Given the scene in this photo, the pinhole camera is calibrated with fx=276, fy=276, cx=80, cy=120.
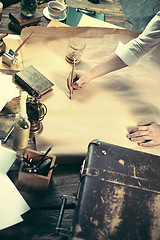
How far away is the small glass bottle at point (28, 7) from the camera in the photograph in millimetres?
1677

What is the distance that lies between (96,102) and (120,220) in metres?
0.77

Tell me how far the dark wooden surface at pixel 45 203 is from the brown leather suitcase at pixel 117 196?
164 mm

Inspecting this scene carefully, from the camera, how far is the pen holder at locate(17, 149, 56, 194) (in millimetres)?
1025

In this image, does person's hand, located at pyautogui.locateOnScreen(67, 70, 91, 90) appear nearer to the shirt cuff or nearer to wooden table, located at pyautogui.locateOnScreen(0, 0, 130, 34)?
the shirt cuff

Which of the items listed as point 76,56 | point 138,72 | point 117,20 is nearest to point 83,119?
point 76,56

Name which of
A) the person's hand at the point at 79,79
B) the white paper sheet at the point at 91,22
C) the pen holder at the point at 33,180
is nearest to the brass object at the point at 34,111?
the pen holder at the point at 33,180

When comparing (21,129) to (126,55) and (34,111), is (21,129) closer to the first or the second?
(34,111)

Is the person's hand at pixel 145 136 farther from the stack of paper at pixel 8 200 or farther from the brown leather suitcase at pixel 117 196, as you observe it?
the stack of paper at pixel 8 200

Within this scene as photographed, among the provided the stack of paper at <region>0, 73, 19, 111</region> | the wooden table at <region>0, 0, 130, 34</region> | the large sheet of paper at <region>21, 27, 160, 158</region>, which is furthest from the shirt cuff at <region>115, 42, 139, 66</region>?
the stack of paper at <region>0, 73, 19, 111</region>

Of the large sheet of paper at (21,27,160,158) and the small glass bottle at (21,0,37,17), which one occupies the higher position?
the small glass bottle at (21,0,37,17)

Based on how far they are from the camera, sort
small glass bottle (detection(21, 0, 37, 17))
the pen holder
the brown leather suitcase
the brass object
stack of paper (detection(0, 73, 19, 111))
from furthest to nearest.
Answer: small glass bottle (detection(21, 0, 37, 17)) → stack of paper (detection(0, 73, 19, 111)) → the brass object → the pen holder → the brown leather suitcase

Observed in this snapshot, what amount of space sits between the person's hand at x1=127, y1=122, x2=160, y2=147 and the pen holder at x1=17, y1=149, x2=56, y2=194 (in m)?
0.54

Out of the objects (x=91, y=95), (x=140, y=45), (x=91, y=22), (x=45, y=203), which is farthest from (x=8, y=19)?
(x=45, y=203)

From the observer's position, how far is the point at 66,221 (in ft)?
3.49
